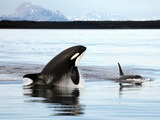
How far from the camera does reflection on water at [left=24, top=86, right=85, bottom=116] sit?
14.2m

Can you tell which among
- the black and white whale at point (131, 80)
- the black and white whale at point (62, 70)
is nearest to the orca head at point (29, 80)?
the black and white whale at point (62, 70)

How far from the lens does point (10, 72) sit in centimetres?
2670

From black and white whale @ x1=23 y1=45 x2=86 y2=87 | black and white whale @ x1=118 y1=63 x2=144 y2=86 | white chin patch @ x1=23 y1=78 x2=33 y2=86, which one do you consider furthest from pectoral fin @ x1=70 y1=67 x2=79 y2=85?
black and white whale @ x1=118 y1=63 x2=144 y2=86

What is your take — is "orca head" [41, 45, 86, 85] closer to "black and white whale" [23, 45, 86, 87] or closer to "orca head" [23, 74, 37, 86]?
"black and white whale" [23, 45, 86, 87]

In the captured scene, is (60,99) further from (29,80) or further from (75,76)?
(29,80)

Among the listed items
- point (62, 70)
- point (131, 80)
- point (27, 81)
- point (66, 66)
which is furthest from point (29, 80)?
point (131, 80)

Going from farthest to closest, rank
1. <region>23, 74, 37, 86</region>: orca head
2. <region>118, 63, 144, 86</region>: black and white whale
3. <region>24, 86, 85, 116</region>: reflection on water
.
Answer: <region>118, 63, 144, 86</region>: black and white whale < <region>23, 74, 37, 86</region>: orca head < <region>24, 86, 85, 116</region>: reflection on water

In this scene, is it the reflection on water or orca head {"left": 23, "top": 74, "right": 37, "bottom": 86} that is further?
orca head {"left": 23, "top": 74, "right": 37, "bottom": 86}

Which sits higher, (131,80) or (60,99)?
(60,99)

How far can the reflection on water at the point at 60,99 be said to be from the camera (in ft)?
46.7

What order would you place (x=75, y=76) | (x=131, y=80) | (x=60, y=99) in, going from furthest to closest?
(x=131, y=80) → (x=75, y=76) → (x=60, y=99)

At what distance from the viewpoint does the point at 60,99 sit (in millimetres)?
→ 16594

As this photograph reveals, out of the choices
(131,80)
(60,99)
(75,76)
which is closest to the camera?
(60,99)

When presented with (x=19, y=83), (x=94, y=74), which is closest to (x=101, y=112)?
(x=19, y=83)
